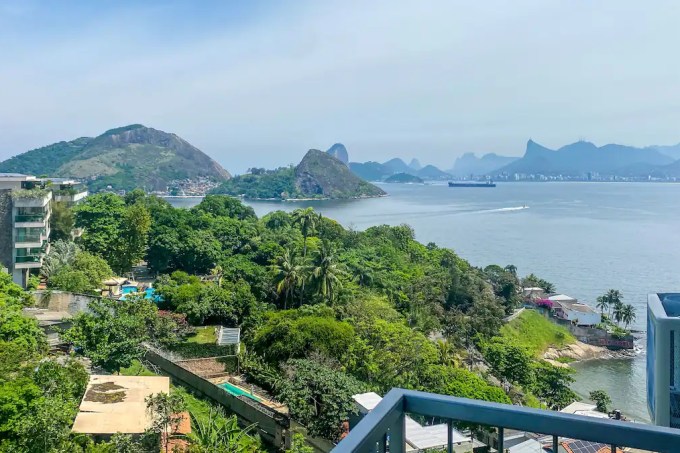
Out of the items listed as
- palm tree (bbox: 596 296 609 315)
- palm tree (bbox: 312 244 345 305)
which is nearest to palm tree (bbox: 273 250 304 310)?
Answer: palm tree (bbox: 312 244 345 305)

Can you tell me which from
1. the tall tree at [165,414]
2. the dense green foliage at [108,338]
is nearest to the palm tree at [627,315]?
the dense green foliage at [108,338]

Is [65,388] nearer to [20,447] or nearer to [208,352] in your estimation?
[20,447]

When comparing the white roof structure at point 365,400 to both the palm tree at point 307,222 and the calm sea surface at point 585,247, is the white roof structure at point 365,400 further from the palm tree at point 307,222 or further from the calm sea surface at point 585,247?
the palm tree at point 307,222

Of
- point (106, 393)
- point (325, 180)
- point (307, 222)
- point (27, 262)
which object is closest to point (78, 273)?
point (27, 262)

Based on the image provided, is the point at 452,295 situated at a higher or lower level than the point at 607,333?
higher

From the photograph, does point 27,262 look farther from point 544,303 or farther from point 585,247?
point 585,247

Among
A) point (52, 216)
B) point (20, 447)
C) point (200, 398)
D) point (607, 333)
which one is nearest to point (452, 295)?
point (607, 333)
